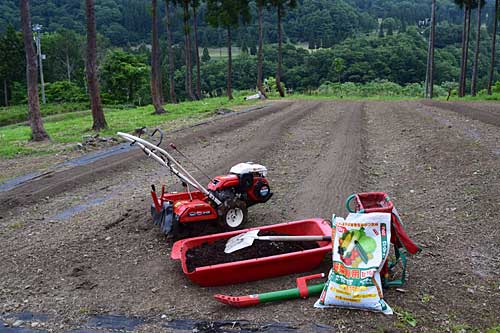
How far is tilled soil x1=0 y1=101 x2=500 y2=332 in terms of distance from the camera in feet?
14.5

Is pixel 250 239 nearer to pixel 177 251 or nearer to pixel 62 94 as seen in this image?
pixel 177 251

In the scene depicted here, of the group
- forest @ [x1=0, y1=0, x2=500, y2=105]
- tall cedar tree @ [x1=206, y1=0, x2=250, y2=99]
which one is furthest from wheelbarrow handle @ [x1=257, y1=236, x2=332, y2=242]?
tall cedar tree @ [x1=206, y1=0, x2=250, y2=99]

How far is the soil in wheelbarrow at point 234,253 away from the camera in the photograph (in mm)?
5359

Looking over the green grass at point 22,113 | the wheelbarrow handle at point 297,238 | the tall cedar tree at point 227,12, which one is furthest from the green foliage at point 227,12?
the wheelbarrow handle at point 297,238

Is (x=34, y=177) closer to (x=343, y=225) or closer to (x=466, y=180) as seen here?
(x=343, y=225)

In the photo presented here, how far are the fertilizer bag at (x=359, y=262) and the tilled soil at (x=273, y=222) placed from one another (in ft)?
0.39

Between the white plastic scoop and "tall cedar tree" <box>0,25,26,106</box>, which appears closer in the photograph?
the white plastic scoop

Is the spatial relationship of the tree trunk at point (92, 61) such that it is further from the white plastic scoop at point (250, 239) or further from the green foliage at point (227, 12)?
the green foliage at point (227, 12)

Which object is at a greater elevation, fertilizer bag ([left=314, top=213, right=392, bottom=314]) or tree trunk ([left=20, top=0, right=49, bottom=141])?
tree trunk ([left=20, top=0, right=49, bottom=141])

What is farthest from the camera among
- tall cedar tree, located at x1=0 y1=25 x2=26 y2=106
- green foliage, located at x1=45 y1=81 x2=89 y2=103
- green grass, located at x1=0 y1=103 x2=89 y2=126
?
green foliage, located at x1=45 y1=81 x2=89 y2=103

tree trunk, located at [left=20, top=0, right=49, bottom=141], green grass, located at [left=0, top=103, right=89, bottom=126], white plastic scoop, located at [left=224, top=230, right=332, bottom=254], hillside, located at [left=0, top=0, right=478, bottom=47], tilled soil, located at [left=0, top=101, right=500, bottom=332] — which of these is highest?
hillside, located at [left=0, top=0, right=478, bottom=47]

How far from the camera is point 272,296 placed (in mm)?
4496

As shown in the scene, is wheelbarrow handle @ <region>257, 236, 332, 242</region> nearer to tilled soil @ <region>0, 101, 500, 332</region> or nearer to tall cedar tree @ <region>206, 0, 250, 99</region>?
tilled soil @ <region>0, 101, 500, 332</region>

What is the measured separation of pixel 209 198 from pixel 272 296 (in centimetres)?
201
